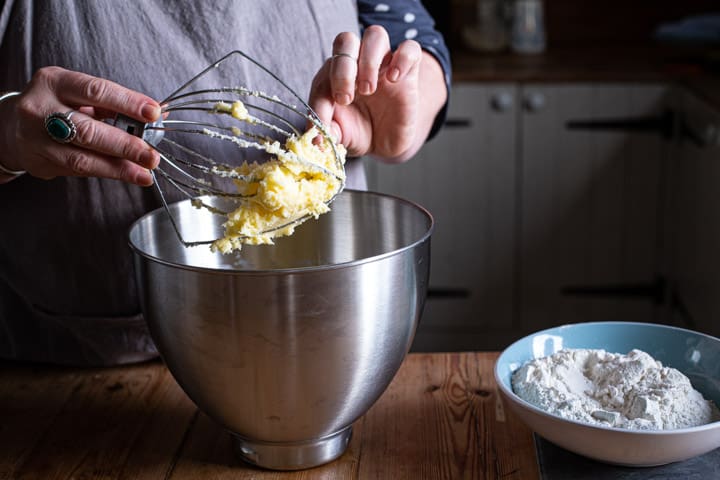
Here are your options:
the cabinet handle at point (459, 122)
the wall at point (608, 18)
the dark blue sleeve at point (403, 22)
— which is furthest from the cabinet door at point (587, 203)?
the dark blue sleeve at point (403, 22)

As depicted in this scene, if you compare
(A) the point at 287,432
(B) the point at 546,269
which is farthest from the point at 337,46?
(B) the point at 546,269

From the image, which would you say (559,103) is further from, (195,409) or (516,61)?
(195,409)

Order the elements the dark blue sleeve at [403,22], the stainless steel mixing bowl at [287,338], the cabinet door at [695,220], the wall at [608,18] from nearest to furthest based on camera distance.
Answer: the stainless steel mixing bowl at [287,338], the dark blue sleeve at [403,22], the cabinet door at [695,220], the wall at [608,18]

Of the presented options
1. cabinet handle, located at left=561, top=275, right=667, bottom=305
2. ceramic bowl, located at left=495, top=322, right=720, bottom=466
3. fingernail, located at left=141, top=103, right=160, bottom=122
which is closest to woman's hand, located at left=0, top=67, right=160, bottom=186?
fingernail, located at left=141, top=103, right=160, bottom=122

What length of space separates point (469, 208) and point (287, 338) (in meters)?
1.48

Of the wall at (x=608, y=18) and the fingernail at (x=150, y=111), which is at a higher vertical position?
the fingernail at (x=150, y=111)

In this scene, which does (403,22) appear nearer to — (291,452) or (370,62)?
(370,62)

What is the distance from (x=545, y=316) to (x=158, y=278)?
1.60 m

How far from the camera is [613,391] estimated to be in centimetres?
70

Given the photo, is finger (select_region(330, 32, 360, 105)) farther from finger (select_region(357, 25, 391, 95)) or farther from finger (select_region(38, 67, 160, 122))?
finger (select_region(38, 67, 160, 122))

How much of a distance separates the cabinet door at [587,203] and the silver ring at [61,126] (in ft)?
4.70

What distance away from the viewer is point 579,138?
1990 mm

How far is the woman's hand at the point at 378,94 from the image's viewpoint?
2.48ft

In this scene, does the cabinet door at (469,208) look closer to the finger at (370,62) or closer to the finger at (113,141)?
the finger at (370,62)
